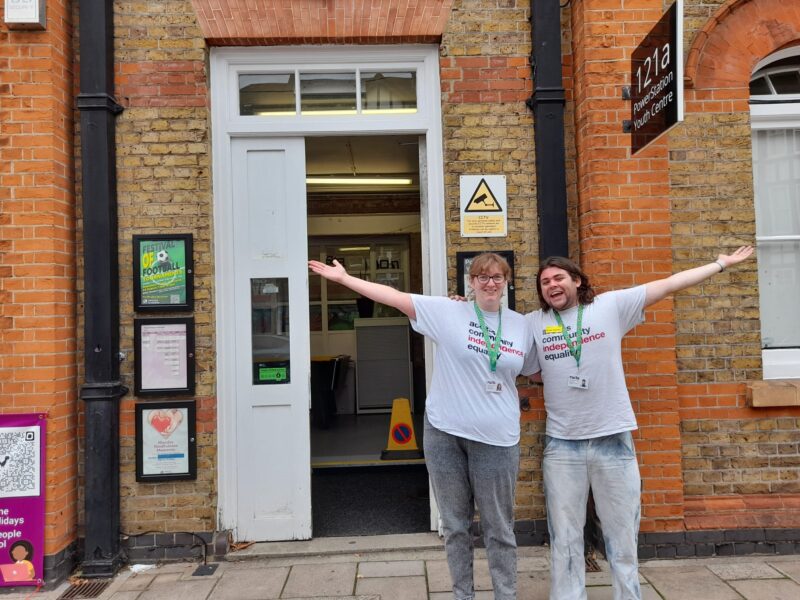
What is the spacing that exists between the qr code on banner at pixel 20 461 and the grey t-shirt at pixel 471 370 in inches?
107

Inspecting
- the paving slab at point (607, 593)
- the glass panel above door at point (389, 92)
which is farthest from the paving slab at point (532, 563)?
the glass panel above door at point (389, 92)

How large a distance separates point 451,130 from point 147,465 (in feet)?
10.9

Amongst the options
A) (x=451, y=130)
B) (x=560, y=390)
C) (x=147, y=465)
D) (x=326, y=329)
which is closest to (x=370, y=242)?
(x=326, y=329)

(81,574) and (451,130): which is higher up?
(451,130)

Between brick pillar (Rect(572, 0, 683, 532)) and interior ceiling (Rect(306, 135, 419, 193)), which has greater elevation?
interior ceiling (Rect(306, 135, 419, 193))

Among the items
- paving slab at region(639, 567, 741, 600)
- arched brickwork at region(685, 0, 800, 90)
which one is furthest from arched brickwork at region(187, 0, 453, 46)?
paving slab at region(639, 567, 741, 600)

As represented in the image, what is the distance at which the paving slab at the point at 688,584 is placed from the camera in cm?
350

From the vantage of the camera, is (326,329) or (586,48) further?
(326,329)

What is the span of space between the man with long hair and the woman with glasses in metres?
0.21

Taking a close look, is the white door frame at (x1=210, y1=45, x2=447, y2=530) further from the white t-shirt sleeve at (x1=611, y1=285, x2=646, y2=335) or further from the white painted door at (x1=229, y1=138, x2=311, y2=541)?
the white t-shirt sleeve at (x1=611, y1=285, x2=646, y2=335)

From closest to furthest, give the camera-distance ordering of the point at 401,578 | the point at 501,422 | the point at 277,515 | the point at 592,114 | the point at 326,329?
1. the point at 501,422
2. the point at 401,578
3. the point at 592,114
4. the point at 277,515
5. the point at 326,329

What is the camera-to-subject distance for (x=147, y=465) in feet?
13.5

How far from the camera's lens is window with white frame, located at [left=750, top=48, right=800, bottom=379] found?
441 centimetres

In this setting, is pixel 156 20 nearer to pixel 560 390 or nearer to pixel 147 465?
pixel 147 465
